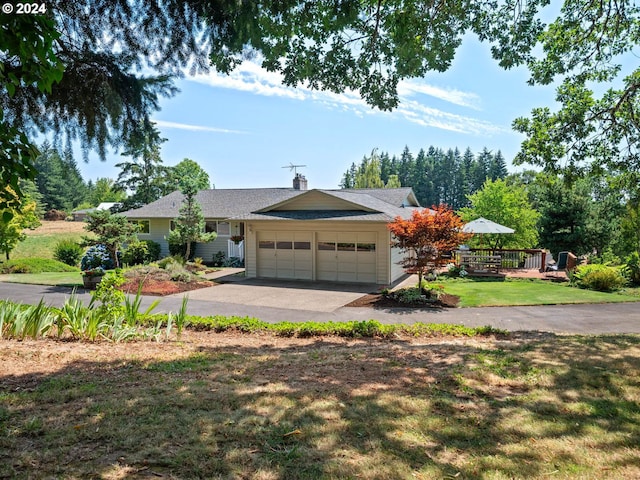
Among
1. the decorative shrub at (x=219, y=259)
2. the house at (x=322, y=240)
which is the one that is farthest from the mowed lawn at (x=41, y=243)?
the house at (x=322, y=240)

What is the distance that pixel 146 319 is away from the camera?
27.6 feet

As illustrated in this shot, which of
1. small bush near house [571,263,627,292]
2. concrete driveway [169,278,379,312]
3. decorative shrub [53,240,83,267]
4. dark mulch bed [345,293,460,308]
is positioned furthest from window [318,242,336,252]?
decorative shrub [53,240,83,267]

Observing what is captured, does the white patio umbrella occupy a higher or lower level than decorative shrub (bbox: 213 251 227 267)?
higher

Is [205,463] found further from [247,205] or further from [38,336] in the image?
[247,205]

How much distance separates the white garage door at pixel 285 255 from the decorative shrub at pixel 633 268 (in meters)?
12.6

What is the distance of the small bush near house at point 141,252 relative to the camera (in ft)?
74.6

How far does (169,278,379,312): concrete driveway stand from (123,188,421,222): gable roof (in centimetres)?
274

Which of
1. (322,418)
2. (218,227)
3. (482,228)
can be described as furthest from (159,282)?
(482,228)

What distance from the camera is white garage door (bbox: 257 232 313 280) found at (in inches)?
707

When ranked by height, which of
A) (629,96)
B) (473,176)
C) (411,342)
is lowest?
→ (411,342)

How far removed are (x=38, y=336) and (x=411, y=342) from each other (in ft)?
20.1

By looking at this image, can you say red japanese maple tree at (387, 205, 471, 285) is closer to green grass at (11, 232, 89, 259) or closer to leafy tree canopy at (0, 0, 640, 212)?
leafy tree canopy at (0, 0, 640, 212)

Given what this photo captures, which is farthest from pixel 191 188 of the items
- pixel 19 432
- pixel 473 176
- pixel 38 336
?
pixel 473 176

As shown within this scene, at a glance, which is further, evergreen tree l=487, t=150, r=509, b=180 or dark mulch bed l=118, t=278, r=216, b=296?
evergreen tree l=487, t=150, r=509, b=180
